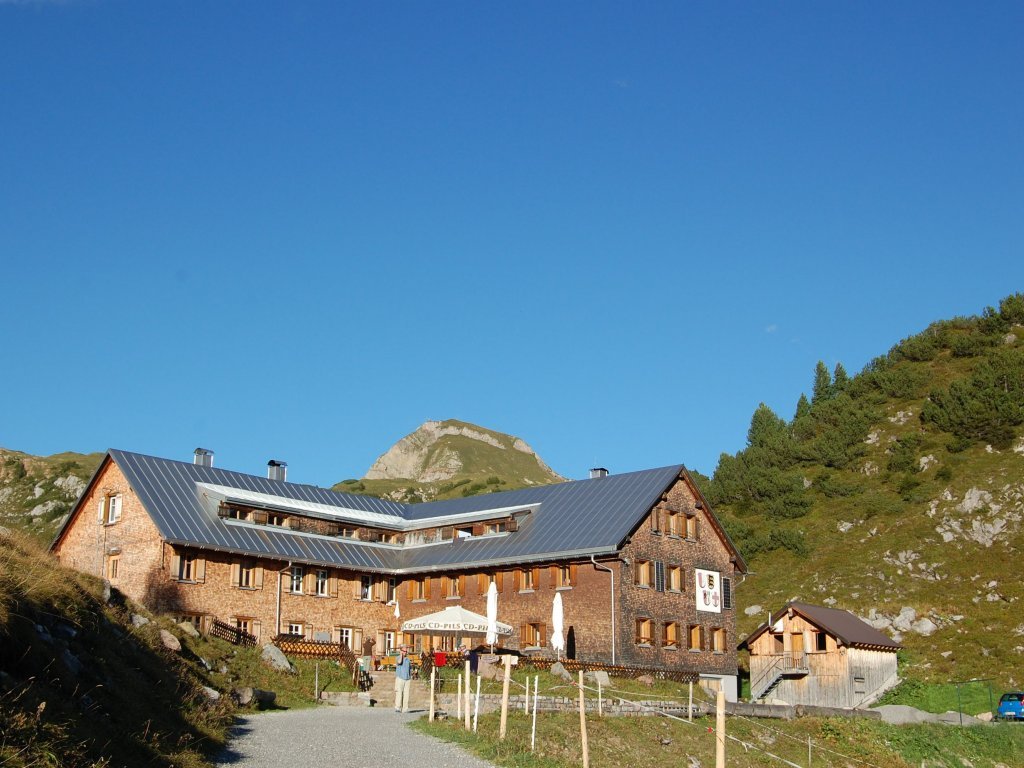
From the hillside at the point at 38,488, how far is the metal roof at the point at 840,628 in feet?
194

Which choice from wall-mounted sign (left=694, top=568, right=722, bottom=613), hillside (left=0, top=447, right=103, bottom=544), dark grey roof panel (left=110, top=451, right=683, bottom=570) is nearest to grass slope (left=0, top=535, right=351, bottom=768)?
dark grey roof panel (left=110, top=451, right=683, bottom=570)

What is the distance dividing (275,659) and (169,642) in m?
9.99

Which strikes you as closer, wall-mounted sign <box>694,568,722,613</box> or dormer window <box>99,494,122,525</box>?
dormer window <box>99,494,122,525</box>

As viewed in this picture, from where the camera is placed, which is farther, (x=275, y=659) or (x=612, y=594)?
(x=612, y=594)

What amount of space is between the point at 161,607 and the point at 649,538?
809 inches

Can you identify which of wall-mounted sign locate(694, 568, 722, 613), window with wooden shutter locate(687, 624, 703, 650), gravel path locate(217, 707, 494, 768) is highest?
wall-mounted sign locate(694, 568, 722, 613)

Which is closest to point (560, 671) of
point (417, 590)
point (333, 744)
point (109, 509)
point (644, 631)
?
point (644, 631)

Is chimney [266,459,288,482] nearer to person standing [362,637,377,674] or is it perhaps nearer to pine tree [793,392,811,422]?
person standing [362,637,377,674]

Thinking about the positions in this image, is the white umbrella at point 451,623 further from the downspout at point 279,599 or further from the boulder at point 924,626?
the boulder at point 924,626

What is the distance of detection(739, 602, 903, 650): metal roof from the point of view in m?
48.0

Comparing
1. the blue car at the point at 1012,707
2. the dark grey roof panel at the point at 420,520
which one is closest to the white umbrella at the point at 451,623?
the dark grey roof panel at the point at 420,520

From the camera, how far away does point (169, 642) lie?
93.0ft

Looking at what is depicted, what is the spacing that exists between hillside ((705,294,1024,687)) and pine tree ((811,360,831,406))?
257 inches

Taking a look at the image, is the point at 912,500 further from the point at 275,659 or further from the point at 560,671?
the point at 275,659
